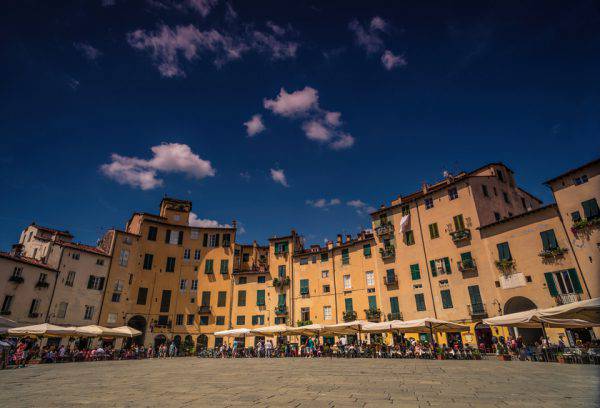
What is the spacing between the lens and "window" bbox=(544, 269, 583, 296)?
25150 millimetres

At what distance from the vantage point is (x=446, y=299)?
34000 mm

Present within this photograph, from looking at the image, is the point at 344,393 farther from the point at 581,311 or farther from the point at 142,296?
the point at 142,296

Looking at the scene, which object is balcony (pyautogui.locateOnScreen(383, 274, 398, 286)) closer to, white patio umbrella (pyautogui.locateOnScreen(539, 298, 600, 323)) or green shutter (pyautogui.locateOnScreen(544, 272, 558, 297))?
green shutter (pyautogui.locateOnScreen(544, 272, 558, 297))

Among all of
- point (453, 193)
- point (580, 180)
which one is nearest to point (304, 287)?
point (453, 193)

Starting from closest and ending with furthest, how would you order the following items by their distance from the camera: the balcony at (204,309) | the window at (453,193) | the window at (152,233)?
the window at (453,193)
the balcony at (204,309)
the window at (152,233)

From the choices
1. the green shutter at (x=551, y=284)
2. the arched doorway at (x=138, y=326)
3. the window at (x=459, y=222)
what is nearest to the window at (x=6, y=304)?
the arched doorway at (x=138, y=326)

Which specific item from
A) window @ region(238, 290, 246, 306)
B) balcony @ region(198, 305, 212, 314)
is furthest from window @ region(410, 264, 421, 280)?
balcony @ region(198, 305, 212, 314)

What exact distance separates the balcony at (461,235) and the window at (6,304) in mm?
44151

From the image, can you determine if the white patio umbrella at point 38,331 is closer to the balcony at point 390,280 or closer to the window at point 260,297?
the window at point 260,297

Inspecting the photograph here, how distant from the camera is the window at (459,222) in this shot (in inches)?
1348

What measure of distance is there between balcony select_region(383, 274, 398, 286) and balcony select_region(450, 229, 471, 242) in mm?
8070

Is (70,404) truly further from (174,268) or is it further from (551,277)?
(174,268)

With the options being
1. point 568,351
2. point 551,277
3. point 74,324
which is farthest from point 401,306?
point 74,324

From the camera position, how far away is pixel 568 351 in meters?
21.1
